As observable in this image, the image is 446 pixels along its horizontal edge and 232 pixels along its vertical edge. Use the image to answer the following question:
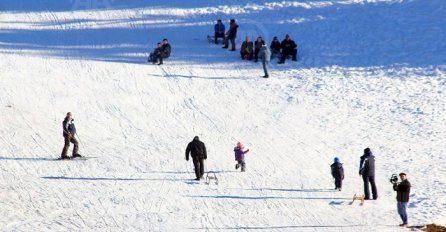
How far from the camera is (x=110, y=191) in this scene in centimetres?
2106

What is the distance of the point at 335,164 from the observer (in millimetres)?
21188

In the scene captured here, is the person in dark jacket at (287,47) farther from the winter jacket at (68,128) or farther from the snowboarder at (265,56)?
the winter jacket at (68,128)

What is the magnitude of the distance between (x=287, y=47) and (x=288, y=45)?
0.09m

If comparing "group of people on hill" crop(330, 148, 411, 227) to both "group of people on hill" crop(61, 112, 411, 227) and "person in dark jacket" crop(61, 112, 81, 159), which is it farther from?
"person in dark jacket" crop(61, 112, 81, 159)

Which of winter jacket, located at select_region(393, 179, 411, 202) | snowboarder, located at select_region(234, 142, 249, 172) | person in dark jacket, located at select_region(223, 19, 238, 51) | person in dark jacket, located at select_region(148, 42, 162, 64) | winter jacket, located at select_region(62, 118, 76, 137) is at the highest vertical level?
person in dark jacket, located at select_region(223, 19, 238, 51)

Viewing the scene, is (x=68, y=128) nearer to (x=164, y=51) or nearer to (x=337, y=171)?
(x=337, y=171)

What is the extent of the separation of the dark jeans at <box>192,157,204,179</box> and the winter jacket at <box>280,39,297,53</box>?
11.6m

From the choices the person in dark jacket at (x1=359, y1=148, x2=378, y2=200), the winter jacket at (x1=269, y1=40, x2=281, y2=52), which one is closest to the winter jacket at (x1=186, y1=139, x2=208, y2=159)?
the person in dark jacket at (x1=359, y1=148, x2=378, y2=200)

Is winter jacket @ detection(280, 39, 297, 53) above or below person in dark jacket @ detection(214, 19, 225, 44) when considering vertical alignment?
below

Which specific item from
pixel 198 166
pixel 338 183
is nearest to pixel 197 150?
pixel 198 166

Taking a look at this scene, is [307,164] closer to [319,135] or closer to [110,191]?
[319,135]

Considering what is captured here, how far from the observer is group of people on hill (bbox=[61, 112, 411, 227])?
1900cm

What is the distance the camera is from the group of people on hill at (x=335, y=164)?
19000 mm

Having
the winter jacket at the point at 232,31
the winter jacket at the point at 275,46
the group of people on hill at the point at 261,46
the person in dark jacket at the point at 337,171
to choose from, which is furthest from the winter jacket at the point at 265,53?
the person in dark jacket at the point at 337,171
